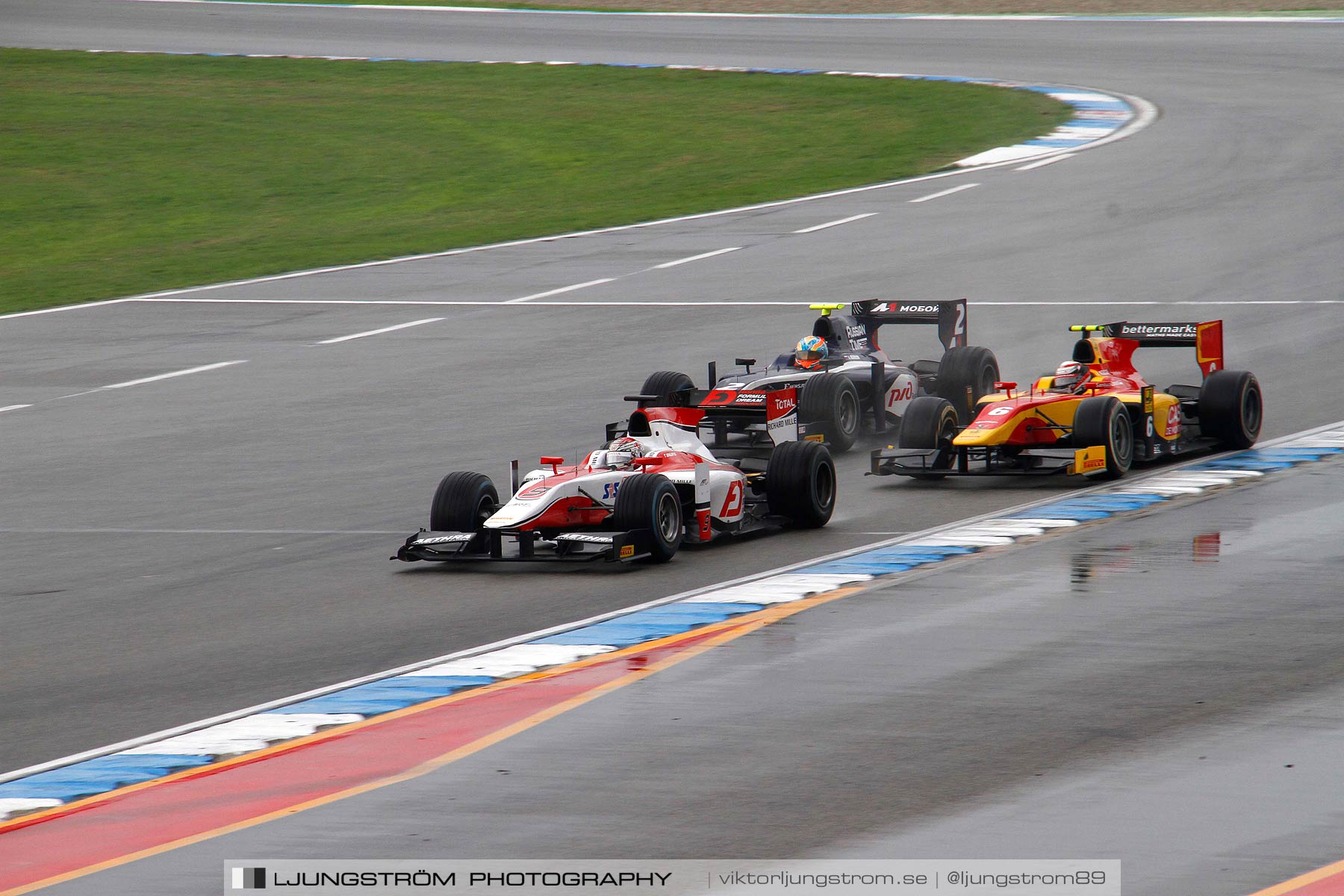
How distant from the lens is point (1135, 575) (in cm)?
1350

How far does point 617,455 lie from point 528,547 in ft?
4.34

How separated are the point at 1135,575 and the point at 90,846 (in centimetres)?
790

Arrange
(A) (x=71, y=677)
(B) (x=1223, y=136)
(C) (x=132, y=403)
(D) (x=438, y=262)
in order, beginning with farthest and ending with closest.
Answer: (B) (x=1223, y=136)
(D) (x=438, y=262)
(C) (x=132, y=403)
(A) (x=71, y=677)

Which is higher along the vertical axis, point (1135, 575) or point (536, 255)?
point (536, 255)

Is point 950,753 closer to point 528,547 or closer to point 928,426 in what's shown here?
point 528,547

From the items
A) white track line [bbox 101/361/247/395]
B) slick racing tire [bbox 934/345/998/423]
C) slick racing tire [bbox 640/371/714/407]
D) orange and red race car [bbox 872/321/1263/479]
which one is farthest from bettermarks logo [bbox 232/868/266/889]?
white track line [bbox 101/361/247/395]

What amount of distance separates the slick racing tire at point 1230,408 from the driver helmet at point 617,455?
6660 mm

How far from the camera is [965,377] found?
20047 mm

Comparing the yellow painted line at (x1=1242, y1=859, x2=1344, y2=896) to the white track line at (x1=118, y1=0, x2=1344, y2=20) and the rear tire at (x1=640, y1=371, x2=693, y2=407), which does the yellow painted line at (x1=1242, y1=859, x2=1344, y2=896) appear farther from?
the white track line at (x1=118, y1=0, x2=1344, y2=20)

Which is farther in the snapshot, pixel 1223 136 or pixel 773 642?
pixel 1223 136

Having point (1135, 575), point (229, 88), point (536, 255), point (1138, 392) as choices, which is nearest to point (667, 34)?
point (229, 88)

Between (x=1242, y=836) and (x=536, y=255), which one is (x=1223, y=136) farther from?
(x=1242, y=836)

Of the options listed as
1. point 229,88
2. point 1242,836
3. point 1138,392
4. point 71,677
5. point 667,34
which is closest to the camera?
point 1242,836

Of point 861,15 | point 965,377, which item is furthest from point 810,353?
point 861,15
